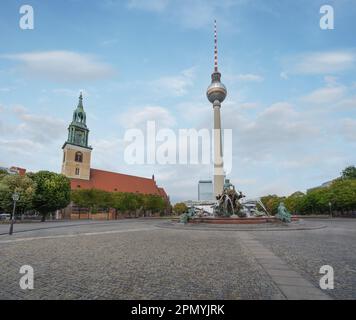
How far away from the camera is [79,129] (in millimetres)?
76500

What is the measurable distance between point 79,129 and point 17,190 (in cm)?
4256

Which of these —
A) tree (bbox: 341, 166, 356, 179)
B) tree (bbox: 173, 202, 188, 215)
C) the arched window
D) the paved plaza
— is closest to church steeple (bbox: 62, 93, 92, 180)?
the arched window

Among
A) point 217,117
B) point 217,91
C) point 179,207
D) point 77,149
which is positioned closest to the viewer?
point 77,149

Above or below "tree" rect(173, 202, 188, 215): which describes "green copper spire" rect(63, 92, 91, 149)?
above

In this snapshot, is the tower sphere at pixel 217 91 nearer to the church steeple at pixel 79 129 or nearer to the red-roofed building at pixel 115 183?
the red-roofed building at pixel 115 183

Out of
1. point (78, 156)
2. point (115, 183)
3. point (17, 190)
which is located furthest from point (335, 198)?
point (78, 156)

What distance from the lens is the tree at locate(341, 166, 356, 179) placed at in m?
75.6

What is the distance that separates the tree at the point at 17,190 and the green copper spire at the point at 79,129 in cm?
3590

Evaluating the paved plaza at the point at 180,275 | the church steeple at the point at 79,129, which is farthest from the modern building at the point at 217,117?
the paved plaza at the point at 180,275

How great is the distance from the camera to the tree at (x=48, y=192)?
43.1m

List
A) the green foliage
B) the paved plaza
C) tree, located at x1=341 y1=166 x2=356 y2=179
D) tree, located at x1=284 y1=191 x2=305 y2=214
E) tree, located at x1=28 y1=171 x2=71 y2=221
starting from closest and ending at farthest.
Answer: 1. the paved plaza
2. tree, located at x1=28 y1=171 x2=71 y2=221
3. the green foliage
4. tree, located at x1=284 y1=191 x2=305 y2=214
5. tree, located at x1=341 y1=166 x2=356 y2=179

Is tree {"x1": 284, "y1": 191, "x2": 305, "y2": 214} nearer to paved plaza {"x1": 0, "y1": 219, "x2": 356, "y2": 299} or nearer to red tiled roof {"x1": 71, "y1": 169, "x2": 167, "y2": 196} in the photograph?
red tiled roof {"x1": 71, "y1": 169, "x2": 167, "y2": 196}

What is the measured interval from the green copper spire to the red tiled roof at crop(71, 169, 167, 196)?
11.8 meters

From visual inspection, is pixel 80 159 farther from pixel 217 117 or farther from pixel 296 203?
pixel 296 203
